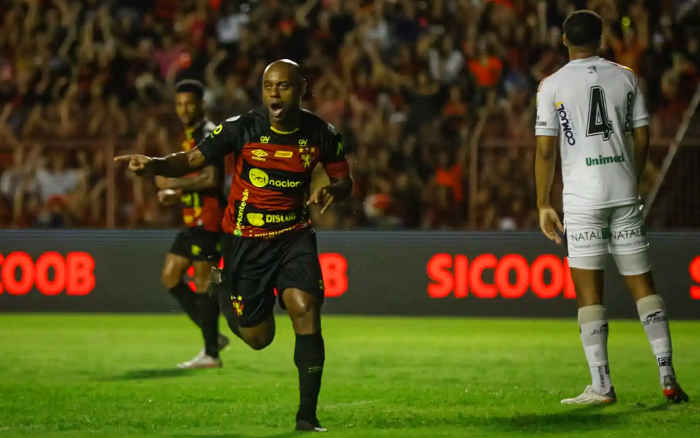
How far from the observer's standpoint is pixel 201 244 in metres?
10.3

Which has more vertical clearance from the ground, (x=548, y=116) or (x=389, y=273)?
(x=548, y=116)

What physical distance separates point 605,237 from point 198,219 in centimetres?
385

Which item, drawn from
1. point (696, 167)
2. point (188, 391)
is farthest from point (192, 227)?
point (696, 167)

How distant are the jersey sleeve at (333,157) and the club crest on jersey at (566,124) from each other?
4.73 ft

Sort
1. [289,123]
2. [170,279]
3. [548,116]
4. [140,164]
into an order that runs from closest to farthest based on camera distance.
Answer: [140,164] < [289,123] < [548,116] < [170,279]

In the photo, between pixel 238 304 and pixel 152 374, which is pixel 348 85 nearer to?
pixel 152 374

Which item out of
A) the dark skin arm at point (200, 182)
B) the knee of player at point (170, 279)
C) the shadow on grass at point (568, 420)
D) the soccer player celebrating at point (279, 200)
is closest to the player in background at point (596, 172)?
Result: the shadow on grass at point (568, 420)

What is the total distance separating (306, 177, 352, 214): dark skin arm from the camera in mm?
6910

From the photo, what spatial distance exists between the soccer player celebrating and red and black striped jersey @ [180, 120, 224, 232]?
275cm

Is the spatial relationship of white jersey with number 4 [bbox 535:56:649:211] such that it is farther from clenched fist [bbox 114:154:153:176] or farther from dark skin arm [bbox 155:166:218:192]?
dark skin arm [bbox 155:166:218:192]

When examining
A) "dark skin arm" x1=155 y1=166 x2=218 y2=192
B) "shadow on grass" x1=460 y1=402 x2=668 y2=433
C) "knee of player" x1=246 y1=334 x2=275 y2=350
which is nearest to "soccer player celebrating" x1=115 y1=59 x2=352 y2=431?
"knee of player" x1=246 y1=334 x2=275 y2=350

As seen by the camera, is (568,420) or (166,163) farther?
(568,420)

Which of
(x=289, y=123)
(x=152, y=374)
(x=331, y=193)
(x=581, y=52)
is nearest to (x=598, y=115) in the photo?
(x=581, y=52)

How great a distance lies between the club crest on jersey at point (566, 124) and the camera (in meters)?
7.72
